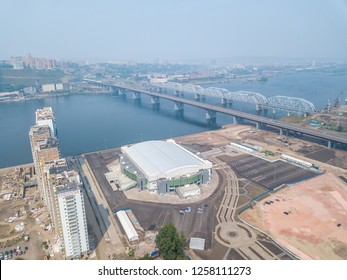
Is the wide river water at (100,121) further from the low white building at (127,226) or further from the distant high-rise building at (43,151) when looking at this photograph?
the low white building at (127,226)

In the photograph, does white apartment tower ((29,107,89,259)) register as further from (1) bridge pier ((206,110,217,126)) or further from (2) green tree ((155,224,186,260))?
(1) bridge pier ((206,110,217,126))

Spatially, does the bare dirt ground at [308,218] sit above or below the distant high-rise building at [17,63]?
below

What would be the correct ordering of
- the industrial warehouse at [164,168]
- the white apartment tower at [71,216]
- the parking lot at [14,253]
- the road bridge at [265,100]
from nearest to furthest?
the white apartment tower at [71,216] < the parking lot at [14,253] < the industrial warehouse at [164,168] < the road bridge at [265,100]

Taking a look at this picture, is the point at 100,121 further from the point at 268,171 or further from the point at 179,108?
the point at 268,171

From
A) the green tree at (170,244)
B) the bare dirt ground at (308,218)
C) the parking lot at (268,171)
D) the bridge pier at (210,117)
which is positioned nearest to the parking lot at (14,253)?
the green tree at (170,244)

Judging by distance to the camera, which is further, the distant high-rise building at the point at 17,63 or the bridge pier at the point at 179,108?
the distant high-rise building at the point at 17,63

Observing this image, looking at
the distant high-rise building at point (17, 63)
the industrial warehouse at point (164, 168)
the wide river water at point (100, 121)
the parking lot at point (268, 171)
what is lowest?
the wide river water at point (100, 121)

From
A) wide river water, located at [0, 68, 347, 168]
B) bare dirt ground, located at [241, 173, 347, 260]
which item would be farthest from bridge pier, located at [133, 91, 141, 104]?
bare dirt ground, located at [241, 173, 347, 260]
